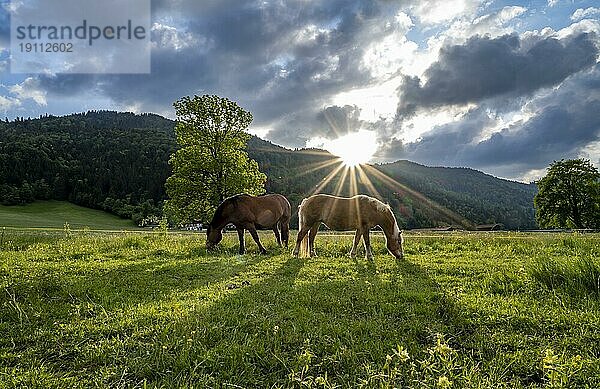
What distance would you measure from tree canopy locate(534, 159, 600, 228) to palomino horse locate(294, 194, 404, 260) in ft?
155

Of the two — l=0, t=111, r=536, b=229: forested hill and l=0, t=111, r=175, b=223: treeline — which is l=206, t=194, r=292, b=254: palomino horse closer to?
l=0, t=111, r=536, b=229: forested hill

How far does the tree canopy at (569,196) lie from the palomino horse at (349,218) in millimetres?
47144

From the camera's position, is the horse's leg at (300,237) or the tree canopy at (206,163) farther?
the tree canopy at (206,163)

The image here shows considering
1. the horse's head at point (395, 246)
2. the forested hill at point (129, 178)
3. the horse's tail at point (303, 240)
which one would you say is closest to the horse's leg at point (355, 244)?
the horse's head at point (395, 246)

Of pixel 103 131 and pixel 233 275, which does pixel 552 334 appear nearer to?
pixel 233 275

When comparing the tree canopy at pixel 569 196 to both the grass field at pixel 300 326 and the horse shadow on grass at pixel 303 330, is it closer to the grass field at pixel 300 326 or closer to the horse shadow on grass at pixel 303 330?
the grass field at pixel 300 326

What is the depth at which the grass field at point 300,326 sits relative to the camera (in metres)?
3.55

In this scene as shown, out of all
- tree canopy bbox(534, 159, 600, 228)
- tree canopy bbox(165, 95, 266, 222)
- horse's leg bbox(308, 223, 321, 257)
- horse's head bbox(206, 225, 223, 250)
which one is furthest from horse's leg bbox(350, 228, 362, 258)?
tree canopy bbox(534, 159, 600, 228)

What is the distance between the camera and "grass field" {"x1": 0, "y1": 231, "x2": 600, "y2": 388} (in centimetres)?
355

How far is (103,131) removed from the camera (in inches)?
6319

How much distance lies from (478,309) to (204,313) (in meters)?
4.41

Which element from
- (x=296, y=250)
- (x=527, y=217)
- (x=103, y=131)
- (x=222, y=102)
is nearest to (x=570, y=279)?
(x=296, y=250)

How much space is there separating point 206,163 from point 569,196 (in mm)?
49349

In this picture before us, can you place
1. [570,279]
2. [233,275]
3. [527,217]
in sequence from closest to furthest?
1. [570,279]
2. [233,275]
3. [527,217]
